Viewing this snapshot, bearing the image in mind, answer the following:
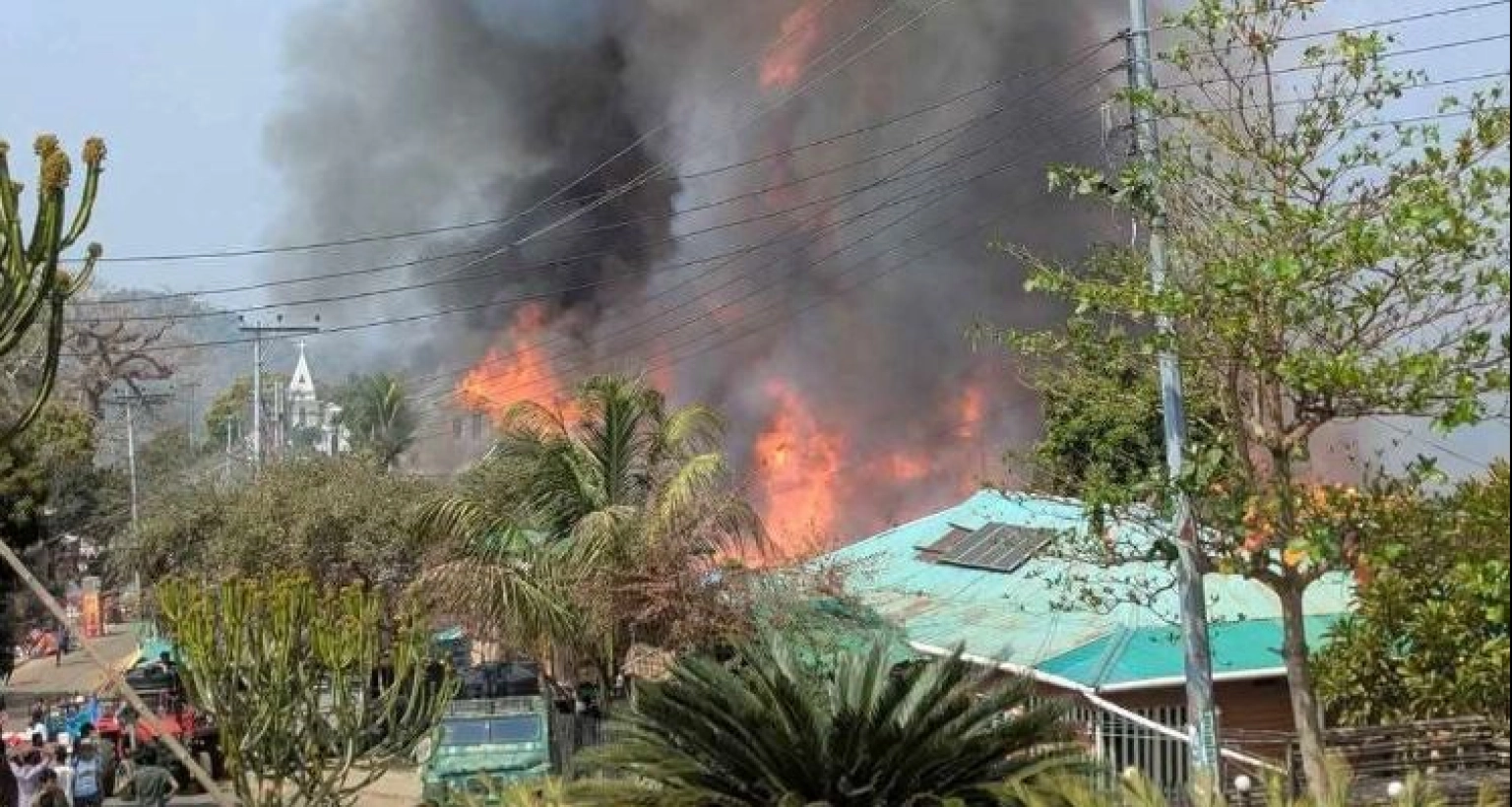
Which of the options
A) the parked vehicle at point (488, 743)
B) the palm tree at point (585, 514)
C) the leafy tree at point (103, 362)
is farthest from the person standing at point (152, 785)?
the leafy tree at point (103, 362)

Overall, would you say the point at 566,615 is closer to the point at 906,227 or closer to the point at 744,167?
the point at 906,227

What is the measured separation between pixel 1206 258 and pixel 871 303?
3008 cm

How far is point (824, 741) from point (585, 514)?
12383 millimetres

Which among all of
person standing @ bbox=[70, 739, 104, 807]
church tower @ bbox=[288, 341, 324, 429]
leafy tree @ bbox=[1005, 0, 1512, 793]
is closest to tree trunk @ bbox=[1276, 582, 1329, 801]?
leafy tree @ bbox=[1005, 0, 1512, 793]

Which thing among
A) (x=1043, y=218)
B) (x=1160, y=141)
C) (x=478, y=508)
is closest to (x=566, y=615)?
(x=478, y=508)

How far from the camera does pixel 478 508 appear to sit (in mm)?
21266

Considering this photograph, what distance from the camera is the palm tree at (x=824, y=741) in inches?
372

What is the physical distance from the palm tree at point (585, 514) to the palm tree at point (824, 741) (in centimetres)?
1001

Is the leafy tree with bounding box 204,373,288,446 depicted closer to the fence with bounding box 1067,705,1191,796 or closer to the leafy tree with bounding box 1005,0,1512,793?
the fence with bounding box 1067,705,1191,796

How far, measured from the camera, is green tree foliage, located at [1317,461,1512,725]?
8.09 meters

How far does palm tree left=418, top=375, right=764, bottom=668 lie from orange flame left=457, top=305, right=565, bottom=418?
23553mm

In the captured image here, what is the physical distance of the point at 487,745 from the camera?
19078mm

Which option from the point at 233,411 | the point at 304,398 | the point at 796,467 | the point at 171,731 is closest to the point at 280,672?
the point at 171,731

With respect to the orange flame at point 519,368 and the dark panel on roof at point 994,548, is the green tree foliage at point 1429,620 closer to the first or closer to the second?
the dark panel on roof at point 994,548
